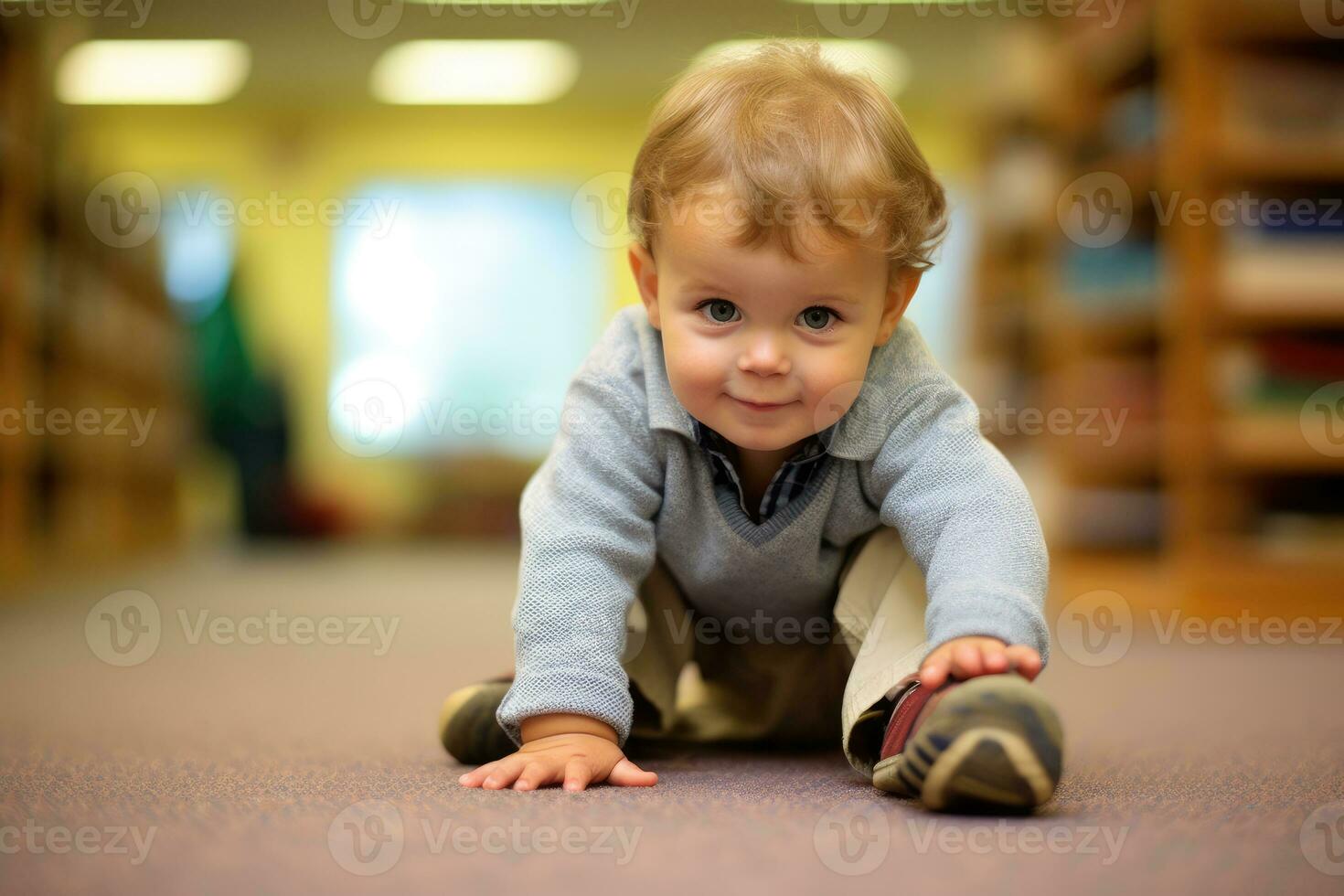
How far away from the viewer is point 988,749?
0.70 m

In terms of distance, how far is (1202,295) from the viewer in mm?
2342

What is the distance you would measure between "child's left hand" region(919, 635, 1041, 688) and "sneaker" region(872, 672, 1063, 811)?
0.03 metres

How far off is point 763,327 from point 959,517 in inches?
7.1

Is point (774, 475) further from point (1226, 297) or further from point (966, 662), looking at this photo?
point (1226, 297)

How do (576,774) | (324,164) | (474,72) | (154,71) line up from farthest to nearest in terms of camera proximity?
(324,164) → (474,72) → (154,71) → (576,774)

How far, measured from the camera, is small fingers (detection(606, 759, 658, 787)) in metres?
0.84

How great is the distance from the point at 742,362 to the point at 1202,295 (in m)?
1.76

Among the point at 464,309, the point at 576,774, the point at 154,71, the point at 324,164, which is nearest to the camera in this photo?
the point at 576,774

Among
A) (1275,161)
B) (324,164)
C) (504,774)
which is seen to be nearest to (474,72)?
(324,164)


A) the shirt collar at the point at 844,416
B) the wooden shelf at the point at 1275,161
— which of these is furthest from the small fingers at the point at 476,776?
the wooden shelf at the point at 1275,161

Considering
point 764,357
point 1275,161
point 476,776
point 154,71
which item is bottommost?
point 476,776

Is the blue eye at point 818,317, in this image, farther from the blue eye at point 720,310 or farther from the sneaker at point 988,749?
the sneaker at point 988,749

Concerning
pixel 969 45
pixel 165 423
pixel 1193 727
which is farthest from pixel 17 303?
pixel 969 45

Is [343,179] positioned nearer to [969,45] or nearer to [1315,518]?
[969,45]
